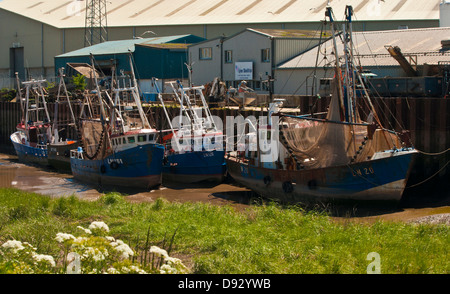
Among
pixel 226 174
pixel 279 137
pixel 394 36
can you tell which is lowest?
pixel 226 174

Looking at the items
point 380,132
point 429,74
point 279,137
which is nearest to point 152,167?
point 279,137

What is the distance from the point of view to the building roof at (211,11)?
180 ft

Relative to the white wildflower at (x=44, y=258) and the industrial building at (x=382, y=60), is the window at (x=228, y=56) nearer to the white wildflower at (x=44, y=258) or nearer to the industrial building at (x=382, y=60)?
the industrial building at (x=382, y=60)

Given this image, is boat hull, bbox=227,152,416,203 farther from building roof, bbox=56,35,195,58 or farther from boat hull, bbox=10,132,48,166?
building roof, bbox=56,35,195,58

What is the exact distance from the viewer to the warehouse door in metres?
71.6

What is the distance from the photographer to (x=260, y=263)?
41.4ft

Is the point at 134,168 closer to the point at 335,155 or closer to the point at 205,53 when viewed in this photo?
the point at 335,155

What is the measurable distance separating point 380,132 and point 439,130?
3.54 meters

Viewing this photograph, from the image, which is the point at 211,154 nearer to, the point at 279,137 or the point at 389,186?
the point at 279,137

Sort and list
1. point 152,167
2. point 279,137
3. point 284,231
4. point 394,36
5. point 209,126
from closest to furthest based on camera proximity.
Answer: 1. point 284,231
2. point 279,137
3. point 152,167
4. point 209,126
5. point 394,36

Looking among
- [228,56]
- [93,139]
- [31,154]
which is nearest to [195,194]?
[93,139]

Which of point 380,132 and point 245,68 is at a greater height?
point 245,68

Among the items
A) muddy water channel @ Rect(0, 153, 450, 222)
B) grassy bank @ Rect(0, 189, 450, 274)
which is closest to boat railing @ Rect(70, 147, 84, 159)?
muddy water channel @ Rect(0, 153, 450, 222)

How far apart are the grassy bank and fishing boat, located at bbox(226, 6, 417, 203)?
530 cm
